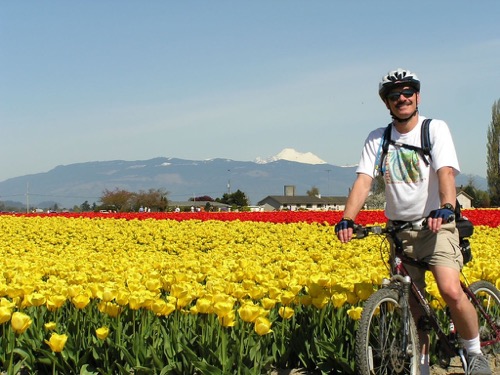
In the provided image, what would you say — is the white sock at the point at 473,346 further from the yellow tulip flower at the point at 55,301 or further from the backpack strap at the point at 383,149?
the yellow tulip flower at the point at 55,301

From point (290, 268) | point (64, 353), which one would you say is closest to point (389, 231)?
point (64, 353)

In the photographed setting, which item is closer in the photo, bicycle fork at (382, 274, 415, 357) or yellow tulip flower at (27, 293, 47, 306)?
bicycle fork at (382, 274, 415, 357)

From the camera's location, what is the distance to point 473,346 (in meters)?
4.75

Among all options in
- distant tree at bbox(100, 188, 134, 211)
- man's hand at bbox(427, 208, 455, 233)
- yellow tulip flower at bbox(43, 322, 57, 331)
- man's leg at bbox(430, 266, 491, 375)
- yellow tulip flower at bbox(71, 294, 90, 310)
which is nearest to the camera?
man's hand at bbox(427, 208, 455, 233)

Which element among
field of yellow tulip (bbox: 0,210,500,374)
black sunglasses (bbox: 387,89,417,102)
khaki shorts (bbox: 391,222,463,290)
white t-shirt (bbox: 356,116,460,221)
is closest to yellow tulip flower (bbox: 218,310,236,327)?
field of yellow tulip (bbox: 0,210,500,374)

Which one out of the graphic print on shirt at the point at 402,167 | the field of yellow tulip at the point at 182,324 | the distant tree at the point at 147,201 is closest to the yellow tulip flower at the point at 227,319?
the field of yellow tulip at the point at 182,324

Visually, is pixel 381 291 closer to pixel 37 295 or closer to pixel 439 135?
pixel 439 135

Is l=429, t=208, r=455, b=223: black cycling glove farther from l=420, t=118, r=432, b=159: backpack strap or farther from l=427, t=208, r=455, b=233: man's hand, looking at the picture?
l=420, t=118, r=432, b=159: backpack strap

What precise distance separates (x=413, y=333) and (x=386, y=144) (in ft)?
4.27

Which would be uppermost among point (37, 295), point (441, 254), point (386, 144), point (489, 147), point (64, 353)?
point (489, 147)

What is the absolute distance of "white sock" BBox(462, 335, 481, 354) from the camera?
15.5 feet

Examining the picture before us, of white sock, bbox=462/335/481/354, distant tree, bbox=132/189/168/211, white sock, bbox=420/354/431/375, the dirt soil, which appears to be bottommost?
the dirt soil

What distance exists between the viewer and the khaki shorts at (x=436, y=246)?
15.0 feet

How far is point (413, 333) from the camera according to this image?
4.50 metres
